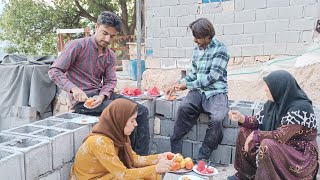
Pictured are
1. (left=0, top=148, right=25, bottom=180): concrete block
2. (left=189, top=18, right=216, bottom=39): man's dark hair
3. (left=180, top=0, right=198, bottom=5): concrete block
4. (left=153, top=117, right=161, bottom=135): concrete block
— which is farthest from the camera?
(left=180, top=0, right=198, bottom=5): concrete block

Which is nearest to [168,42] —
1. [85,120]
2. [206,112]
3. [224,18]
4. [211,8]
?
[211,8]

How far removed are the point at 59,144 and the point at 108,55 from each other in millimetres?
1390

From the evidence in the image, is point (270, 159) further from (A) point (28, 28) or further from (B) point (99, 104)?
(A) point (28, 28)

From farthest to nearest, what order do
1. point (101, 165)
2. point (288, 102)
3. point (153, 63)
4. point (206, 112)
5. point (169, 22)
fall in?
point (153, 63)
point (169, 22)
point (206, 112)
point (288, 102)
point (101, 165)

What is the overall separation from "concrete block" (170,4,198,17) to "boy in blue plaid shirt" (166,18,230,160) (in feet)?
10.5

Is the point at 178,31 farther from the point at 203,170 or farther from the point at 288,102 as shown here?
the point at 203,170

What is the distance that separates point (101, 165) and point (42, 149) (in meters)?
0.45

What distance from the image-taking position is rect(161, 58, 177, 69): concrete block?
698 cm

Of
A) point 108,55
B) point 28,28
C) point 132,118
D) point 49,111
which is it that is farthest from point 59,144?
point 28,28

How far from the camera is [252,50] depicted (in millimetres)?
6211

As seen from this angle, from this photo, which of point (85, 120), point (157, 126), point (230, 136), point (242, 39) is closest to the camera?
point (85, 120)

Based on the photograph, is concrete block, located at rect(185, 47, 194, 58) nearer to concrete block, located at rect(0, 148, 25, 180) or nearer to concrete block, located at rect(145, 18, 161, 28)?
concrete block, located at rect(145, 18, 161, 28)

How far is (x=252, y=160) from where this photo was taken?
2918 millimetres

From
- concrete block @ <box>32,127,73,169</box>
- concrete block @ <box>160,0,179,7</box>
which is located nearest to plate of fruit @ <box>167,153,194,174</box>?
concrete block @ <box>32,127,73,169</box>
